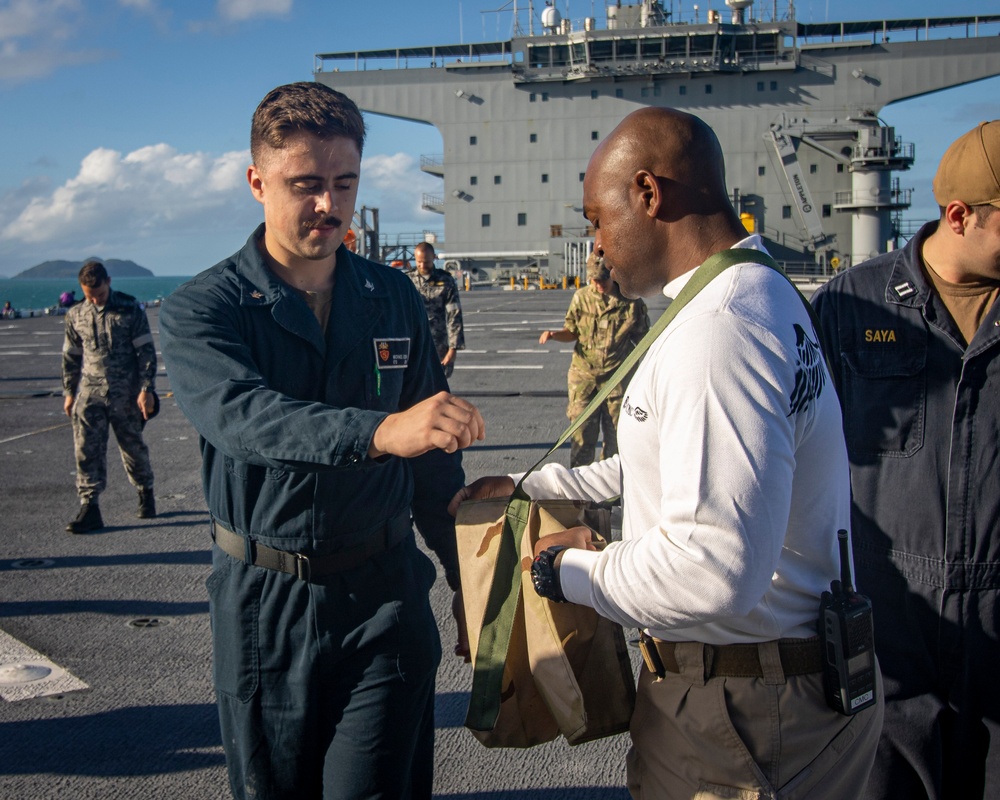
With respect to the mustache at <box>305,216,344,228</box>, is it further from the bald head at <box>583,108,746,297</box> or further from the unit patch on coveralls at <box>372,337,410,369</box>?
the bald head at <box>583,108,746,297</box>

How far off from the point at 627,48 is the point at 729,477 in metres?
55.5

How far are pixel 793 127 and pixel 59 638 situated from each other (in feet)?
169

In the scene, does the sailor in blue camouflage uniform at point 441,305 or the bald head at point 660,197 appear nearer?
the bald head at point 660,197

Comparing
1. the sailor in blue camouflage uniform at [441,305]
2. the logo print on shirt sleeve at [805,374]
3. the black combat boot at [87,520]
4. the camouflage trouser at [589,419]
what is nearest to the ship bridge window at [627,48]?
the sailor in blue camouflage uniform at [441,305]

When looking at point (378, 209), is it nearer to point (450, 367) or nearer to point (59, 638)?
point (450, 367)

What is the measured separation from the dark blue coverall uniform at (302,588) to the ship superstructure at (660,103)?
46.9 meters

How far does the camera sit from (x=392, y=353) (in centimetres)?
248

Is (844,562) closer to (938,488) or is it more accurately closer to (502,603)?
(502,603)

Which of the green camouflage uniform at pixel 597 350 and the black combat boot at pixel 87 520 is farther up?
the green camouflage uniform at pixel 597 350

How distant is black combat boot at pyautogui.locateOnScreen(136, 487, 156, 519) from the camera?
7188mm

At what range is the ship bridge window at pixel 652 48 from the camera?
52.3m

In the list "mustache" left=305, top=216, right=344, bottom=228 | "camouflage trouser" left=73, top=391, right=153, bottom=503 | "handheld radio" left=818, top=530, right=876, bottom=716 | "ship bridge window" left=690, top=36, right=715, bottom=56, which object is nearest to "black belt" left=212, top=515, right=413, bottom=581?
"mustache" left=305, top=216, right=344, bottom=228

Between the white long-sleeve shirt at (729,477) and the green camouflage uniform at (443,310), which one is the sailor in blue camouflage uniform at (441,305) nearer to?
the green camouflage uniform at (443,310)

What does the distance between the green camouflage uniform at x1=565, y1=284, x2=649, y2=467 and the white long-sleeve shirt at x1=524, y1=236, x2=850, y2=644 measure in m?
6.23
